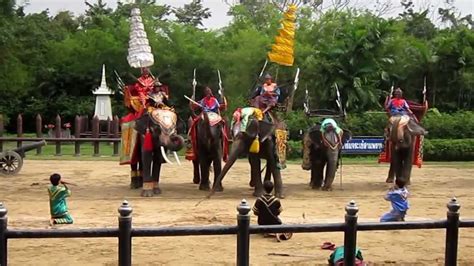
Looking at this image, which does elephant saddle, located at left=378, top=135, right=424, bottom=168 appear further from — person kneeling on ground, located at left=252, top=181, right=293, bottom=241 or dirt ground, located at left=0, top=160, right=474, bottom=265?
person kneeling on ground, located at left=252, top=181, right=293, bottom=241

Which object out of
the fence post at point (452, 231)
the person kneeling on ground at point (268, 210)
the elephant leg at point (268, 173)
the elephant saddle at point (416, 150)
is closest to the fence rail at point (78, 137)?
the elephant leg at point (268, 173)

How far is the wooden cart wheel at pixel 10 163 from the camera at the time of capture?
17.4 m

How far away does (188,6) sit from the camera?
214 ft

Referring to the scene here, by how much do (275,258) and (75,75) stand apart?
30.3m

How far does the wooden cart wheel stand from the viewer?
57.1 feet

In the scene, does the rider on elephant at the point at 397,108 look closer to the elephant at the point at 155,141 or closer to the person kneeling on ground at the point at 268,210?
the elephant at the point at 155,141

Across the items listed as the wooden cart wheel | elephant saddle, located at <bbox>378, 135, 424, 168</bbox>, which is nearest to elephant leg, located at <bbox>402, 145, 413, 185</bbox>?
elephant saddle, located at <bbox>378, 135, 424, 168</bbox>

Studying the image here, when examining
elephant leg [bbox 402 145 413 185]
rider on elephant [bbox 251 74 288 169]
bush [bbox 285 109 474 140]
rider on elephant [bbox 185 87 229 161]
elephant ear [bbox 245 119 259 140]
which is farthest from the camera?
bush [bbox 285 109 474 140]

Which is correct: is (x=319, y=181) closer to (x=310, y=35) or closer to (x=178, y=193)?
(x=178, y=193)

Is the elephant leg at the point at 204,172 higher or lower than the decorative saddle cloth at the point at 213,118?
lower

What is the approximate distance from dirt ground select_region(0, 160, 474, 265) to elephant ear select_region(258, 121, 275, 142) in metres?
1.16

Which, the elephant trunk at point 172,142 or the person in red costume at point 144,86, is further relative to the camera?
the person in red costume at point 144,86

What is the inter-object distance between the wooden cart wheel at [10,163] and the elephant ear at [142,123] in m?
4.52

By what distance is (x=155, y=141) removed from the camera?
14266 mm
